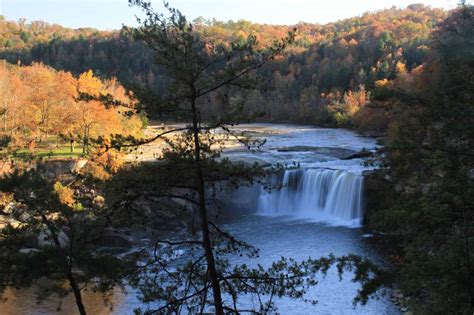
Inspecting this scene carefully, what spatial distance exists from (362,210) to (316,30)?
131 metres

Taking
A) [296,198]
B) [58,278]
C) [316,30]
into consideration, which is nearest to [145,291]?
[58,278]

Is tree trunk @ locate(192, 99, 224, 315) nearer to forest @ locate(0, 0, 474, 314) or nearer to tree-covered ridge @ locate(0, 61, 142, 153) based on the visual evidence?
forest @ locate(0, 0, 474, 314)

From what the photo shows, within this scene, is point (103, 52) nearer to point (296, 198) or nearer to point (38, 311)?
point (296, 198)

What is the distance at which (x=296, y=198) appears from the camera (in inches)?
1361

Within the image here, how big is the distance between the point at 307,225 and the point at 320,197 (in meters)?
4.48

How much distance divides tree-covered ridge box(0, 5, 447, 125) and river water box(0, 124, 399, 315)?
9.90m

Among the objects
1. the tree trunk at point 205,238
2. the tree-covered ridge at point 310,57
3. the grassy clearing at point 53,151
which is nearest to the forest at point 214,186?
the tree trunk at point 205,238

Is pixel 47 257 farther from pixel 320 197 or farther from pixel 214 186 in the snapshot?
pixel 320 197

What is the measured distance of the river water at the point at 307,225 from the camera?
59.7ft

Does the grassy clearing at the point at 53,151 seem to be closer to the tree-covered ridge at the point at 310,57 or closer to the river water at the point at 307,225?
the tree-covered ridge at the point at 310,57

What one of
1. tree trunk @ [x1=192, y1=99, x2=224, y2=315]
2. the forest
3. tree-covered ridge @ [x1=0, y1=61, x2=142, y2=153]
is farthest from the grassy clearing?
tree trunk @ [x1=192, y1=99, x2=224, y2=315]

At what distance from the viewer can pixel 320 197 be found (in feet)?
110

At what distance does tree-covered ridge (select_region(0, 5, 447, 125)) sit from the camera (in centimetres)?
8194

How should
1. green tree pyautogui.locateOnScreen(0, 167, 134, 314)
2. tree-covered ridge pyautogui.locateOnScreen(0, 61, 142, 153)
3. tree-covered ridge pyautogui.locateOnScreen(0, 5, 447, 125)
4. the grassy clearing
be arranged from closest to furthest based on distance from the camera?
1. green tree pyautogui.locateOnScreen(0, 167, 134, 314)
2. the grassy clearing
3. tree-covered ridge pyautogui.locateOnScreen(0, 61, 142, 153)
4. tree-covered ridge pyautogui.locateOnScreen(0, 5, 447, 125)
